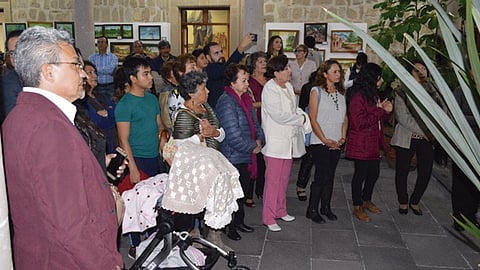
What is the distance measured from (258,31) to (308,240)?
428cm

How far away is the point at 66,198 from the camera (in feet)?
5.49

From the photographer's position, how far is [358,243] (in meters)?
4.22

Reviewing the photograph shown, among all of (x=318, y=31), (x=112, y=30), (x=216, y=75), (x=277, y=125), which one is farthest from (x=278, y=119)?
(x=112, y=30)

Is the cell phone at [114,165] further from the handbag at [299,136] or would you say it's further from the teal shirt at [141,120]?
the handbag at [299,136]

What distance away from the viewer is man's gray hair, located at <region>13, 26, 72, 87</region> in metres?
1.78

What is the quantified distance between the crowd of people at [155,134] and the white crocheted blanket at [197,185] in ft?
0.59

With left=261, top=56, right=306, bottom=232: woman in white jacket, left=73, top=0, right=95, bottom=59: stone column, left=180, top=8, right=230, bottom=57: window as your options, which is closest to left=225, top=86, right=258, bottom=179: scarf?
left=261, top=56, right=306, bottom=232: woman in white jacket

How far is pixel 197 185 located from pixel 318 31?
23.3 ft

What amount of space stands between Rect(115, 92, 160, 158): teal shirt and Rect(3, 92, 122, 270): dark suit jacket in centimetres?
191

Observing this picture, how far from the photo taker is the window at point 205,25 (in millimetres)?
11513

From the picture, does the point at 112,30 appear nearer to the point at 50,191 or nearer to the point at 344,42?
the point at 344,42

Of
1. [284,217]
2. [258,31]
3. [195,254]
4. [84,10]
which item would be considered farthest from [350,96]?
[84,10]

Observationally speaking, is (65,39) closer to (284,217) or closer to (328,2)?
(284,217)

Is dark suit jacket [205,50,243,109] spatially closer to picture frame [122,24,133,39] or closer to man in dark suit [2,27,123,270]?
man in dark suit [2,27,123,270]
